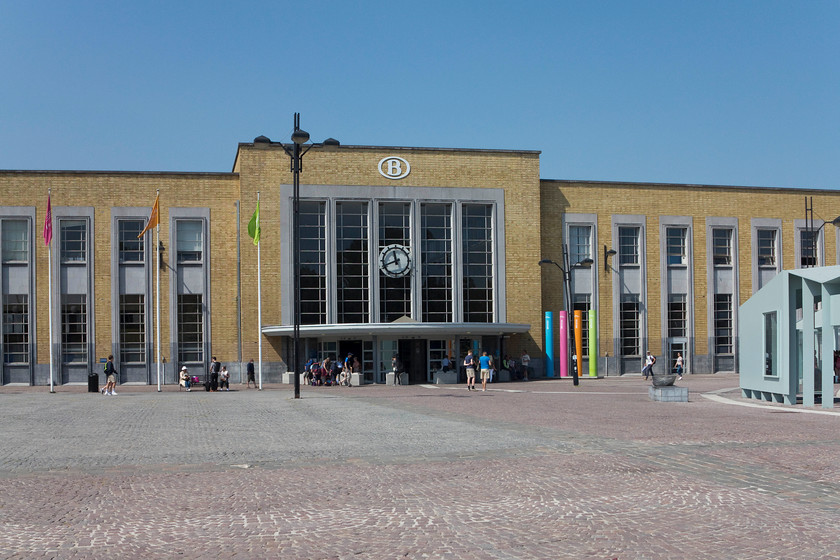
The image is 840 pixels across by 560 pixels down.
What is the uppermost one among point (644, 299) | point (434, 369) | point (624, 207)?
point (624, 207)

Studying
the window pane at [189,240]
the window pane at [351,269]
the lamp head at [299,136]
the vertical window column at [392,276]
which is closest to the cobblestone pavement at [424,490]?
the lamp head at [299,136]

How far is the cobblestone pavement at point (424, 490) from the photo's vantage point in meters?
6.70

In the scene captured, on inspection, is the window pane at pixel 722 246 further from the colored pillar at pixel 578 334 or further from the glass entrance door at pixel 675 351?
the colored pillar at pixel 578 334

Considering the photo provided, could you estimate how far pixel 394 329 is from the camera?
4225cm

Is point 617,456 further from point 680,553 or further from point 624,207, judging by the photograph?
point 624,207

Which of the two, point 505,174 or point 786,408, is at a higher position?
point 505,174

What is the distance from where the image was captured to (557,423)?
16750 mm

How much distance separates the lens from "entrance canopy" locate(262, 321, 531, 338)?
4181 centimetres

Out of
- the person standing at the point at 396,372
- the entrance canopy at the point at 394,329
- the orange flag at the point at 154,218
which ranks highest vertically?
the orange flag at the point at 154,218

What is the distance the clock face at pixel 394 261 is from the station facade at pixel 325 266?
0.08 m

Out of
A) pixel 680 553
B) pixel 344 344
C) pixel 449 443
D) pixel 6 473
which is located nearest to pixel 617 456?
pixel 449 443

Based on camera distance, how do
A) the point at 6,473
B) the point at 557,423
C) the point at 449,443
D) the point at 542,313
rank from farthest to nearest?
1. the point at 542,313
2. the point at 557,423
3. the point at 449,443
4. the point at 6,473

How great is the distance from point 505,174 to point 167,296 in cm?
1894

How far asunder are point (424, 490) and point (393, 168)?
123 feet
